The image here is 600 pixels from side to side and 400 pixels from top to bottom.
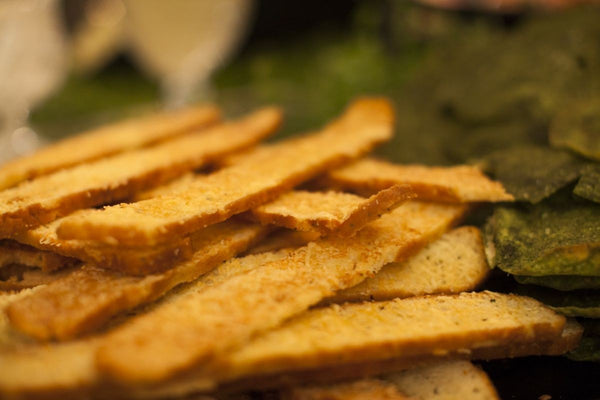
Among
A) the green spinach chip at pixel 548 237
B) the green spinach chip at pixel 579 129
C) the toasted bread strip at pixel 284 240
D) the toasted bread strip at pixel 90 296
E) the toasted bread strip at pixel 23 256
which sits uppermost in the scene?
the toasted bread strip at pixel 23 256

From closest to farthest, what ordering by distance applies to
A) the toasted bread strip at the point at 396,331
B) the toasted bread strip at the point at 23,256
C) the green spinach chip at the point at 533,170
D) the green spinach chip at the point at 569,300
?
the toasted bread strip at the point at 396,331 < the green spinach chip at the point at 569,300 < the toasted bread strip at the point at 23,256 < the green spinach chip at the point at 533,170

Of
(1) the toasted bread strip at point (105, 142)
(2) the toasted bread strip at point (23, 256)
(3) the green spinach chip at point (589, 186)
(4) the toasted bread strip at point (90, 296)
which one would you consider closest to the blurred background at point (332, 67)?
(3) the green spinach chip at point (589, 186)

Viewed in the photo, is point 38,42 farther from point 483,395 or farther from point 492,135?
point 483,395

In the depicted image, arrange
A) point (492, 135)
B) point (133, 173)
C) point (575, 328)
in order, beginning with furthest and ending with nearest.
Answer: point (492, 135) < point (133, 173) < point (575, 328)

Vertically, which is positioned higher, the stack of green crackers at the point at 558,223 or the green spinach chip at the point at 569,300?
the stack of green crackers at the point at 558,223

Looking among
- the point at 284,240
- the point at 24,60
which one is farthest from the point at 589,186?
the point at 24,60

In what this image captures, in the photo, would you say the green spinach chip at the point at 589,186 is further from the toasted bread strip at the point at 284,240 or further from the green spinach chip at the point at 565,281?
the toasted bread strip at the point at 284,240

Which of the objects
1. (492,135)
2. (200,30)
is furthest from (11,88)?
(492,135)
